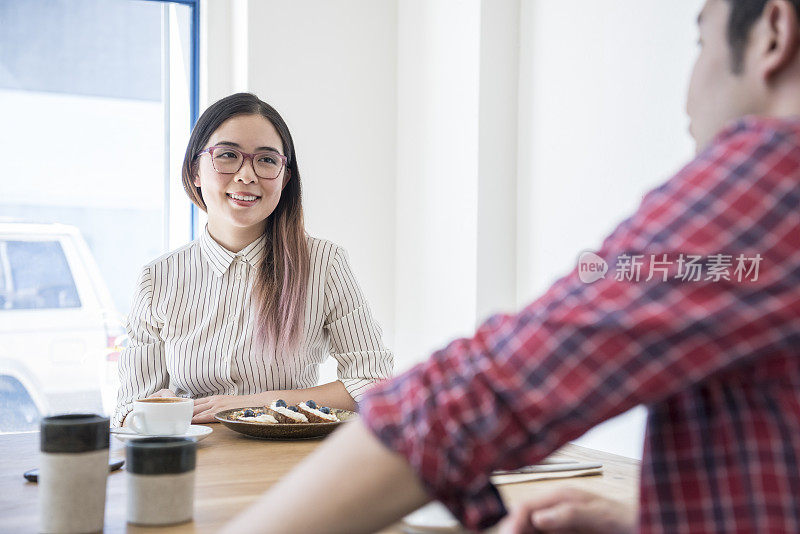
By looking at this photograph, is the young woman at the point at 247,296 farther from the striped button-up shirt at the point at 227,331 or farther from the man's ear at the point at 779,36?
the man's ear at the point at 779,36

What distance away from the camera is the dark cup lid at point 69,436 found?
95cm

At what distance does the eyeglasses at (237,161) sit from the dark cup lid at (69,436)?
1394mm

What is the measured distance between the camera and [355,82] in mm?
3762

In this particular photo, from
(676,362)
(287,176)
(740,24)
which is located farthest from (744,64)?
(287,176)

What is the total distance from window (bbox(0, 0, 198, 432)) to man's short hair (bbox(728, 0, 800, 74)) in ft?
11.0

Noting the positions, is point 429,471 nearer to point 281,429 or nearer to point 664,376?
point 664,376

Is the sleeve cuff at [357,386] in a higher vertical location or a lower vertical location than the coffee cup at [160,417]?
lower

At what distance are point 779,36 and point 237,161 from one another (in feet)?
6.11

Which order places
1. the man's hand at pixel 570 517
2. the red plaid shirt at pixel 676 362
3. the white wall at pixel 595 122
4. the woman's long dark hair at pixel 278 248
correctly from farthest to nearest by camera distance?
the white wall at pixel 595 122
the woman's long dark hair at pixel 278 248
the man's hand at pixel 570 517
the red plaid shirt at pixel 676 362

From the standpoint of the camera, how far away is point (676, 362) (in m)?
0.54

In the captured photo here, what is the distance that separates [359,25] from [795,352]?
3422 mm

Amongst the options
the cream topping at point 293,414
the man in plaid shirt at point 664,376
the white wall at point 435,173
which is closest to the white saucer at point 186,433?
the cream topping at point 293,414

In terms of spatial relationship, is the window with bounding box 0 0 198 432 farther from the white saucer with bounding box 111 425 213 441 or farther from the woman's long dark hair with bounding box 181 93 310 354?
the white saucer with bounding box 111 425 213 441

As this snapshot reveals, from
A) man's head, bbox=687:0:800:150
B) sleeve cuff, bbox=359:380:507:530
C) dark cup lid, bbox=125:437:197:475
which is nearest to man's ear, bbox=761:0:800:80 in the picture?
man's head, bbox=687:0:800:150
